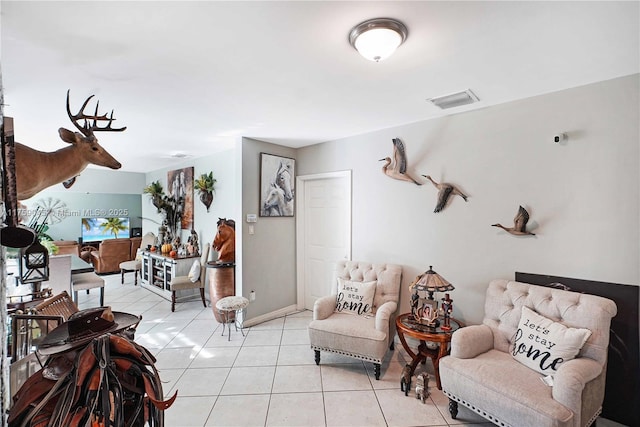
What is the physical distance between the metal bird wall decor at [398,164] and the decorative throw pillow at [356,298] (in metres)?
1.18

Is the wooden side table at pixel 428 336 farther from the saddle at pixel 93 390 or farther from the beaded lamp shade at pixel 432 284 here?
the saddle at pixel 93 390

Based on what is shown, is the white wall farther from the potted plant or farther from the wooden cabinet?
the wooden cabinet

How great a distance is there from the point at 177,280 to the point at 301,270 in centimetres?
190

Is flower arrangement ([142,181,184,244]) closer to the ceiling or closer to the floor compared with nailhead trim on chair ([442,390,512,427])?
closer to the ceiling

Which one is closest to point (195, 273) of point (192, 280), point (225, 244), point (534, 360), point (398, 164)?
point (192, 280)

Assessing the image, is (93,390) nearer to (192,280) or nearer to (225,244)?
(225,244)

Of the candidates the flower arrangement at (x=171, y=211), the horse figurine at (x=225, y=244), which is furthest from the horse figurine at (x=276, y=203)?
the flower arrangement at (x=171, y=211)

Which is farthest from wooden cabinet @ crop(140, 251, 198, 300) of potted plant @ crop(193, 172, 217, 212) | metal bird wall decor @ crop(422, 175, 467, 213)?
metal bird wall decor @ crop(422, 175, 467, 213)

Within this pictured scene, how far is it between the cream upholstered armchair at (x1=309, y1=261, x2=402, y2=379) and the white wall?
26 cm

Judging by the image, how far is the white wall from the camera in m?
2.12

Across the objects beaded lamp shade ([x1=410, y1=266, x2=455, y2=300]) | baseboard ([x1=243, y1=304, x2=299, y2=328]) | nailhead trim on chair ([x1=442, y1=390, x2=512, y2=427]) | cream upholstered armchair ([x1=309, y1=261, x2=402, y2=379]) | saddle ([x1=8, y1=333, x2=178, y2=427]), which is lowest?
baseboard ([x1=243, y1=304, x2=299, y2=328])

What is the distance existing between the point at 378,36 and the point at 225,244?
323 centimetres

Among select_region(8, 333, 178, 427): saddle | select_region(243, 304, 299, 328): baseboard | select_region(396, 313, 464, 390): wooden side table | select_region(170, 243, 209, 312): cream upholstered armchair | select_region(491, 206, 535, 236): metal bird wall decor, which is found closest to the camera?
select_region(8, 333, 178, 427): saddle

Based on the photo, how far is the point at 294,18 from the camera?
58.5 inches
